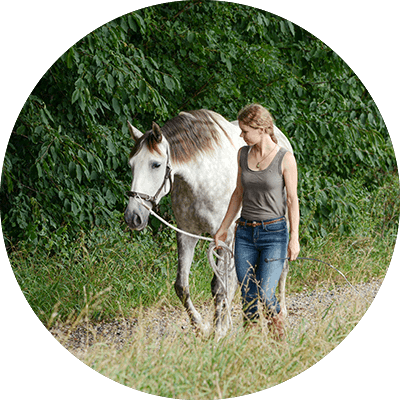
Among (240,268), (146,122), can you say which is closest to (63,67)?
(146,122)

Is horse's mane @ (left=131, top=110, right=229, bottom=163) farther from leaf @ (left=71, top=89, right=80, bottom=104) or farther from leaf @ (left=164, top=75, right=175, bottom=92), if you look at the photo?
leaf @ (left=71, top=89, right=80, bottom=104)

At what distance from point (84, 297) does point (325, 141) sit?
2.49m

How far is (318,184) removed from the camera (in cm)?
451

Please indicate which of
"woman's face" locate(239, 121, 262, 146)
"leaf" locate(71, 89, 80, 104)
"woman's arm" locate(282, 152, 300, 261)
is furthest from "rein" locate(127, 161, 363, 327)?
"leaf" locate(71, 89, 80, 104)

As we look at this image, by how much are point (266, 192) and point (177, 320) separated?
4.20 ft

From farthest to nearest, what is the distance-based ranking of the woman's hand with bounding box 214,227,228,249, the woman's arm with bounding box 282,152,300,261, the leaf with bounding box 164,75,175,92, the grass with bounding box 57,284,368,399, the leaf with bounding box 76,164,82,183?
the leaf with bounding box 164,75,175,92, the leaf with bounding box 76,164,82,183, the woman's hand with bounding box 214,227,228,249, the woman's arm with bounding box 282,152,300,261, the grass with bounding box 57,284,368,399

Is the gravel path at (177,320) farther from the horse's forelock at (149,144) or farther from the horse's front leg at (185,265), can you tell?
the horse's forelock at (149,144)

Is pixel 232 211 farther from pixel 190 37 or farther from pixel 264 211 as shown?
pixel 190 37

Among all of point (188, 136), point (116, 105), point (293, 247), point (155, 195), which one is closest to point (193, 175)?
point (188, 136)

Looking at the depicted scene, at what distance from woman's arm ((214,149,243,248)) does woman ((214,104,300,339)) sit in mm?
30

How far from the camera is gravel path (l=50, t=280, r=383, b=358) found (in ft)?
12.1

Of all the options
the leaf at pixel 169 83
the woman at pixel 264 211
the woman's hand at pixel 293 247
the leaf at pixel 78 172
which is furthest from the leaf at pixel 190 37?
the woman's hand at pixel 293 247

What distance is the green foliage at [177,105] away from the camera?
4.20 metres

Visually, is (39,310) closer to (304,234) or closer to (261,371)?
(261,371)
